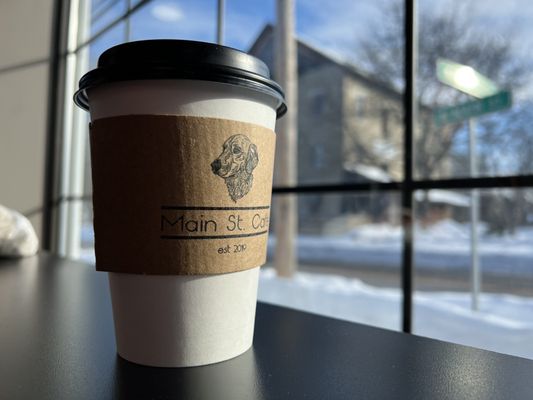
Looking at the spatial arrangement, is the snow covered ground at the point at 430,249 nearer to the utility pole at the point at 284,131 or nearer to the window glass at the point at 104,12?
the utility pole at the point at 284,131

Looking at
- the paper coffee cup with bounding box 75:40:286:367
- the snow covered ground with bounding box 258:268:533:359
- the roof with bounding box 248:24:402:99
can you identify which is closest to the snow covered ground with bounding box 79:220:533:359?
the snow covered ground with bounding box 258:268:533:359

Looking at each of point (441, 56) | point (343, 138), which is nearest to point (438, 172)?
point (441, 56)

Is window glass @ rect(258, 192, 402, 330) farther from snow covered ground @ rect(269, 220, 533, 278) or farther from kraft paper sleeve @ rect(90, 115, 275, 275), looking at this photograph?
kraft paper sleeve @ rect(90, 115, 275, 275)

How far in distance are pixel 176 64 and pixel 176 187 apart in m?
0.07

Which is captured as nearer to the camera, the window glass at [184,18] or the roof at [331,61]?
the window glass at [184,18]

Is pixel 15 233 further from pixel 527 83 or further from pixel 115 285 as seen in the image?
pixel 527 83

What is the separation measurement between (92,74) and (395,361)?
0.26 metres

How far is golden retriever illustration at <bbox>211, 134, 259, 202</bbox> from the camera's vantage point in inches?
9.0

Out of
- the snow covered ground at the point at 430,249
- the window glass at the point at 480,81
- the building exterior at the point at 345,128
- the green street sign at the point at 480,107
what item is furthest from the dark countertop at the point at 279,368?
the building exterior at the point at 345,128

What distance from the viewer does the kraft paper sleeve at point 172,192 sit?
0.22 m

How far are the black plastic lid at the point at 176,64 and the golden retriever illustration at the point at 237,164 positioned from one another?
0.11 feet

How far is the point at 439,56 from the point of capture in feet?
14.7

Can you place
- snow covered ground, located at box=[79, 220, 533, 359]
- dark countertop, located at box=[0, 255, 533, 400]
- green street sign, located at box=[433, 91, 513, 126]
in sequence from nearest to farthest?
dark countertop, located at box=[0, 255, 533, 400] → green street sign, located at box=[433, 91, 513, 126] → snow covered ground, located at box=[79, 220, 533, 359]

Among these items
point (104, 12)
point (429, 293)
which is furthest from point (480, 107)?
point (429, 293)
